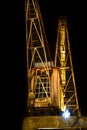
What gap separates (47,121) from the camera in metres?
25.1

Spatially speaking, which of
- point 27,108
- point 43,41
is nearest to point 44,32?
point 43,41

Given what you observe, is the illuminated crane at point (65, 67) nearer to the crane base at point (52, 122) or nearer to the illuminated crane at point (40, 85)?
the illuminated crane at point (40, 85)

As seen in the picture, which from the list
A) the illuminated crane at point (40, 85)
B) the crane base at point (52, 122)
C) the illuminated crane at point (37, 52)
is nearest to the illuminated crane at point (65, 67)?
the illuminated crane at point (40, 85)

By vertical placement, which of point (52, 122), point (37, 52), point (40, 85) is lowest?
point (52, 122)

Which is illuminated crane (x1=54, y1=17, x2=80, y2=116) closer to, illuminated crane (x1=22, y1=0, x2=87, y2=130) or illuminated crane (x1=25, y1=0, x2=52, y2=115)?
illuminated crane (x1=22, y1=0, x2=87, y2=130)

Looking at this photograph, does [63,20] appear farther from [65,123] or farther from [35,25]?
[65,123]

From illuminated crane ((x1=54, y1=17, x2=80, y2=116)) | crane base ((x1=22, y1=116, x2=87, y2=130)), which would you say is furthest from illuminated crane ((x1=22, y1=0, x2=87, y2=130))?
illuminated crane ((x1=54, y1=17, x2=80, y2=116))

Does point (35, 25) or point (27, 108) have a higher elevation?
point (35, 25)

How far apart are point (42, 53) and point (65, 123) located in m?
7.95

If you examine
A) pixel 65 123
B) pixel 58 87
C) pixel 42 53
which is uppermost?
pixel 42 53

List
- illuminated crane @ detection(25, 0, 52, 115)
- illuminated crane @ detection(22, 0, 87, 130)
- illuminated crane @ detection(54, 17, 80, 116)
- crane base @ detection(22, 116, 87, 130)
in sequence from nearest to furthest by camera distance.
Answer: crane base @ detection(22, 116, 87, 130) → illuminated crane @ detection(22, 0, 87, 130) → illuminated crane @ detection(25, 0, 52, 115) → illuminated crane @ detection(54, 17, 80, 116)

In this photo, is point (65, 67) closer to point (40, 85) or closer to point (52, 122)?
point (40, 85)

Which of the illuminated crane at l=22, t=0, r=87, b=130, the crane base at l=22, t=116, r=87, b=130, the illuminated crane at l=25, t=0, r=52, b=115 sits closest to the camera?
the crane base at l=22, t=116, r=87, b=130

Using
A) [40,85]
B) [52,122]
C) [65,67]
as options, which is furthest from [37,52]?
[65,67]
